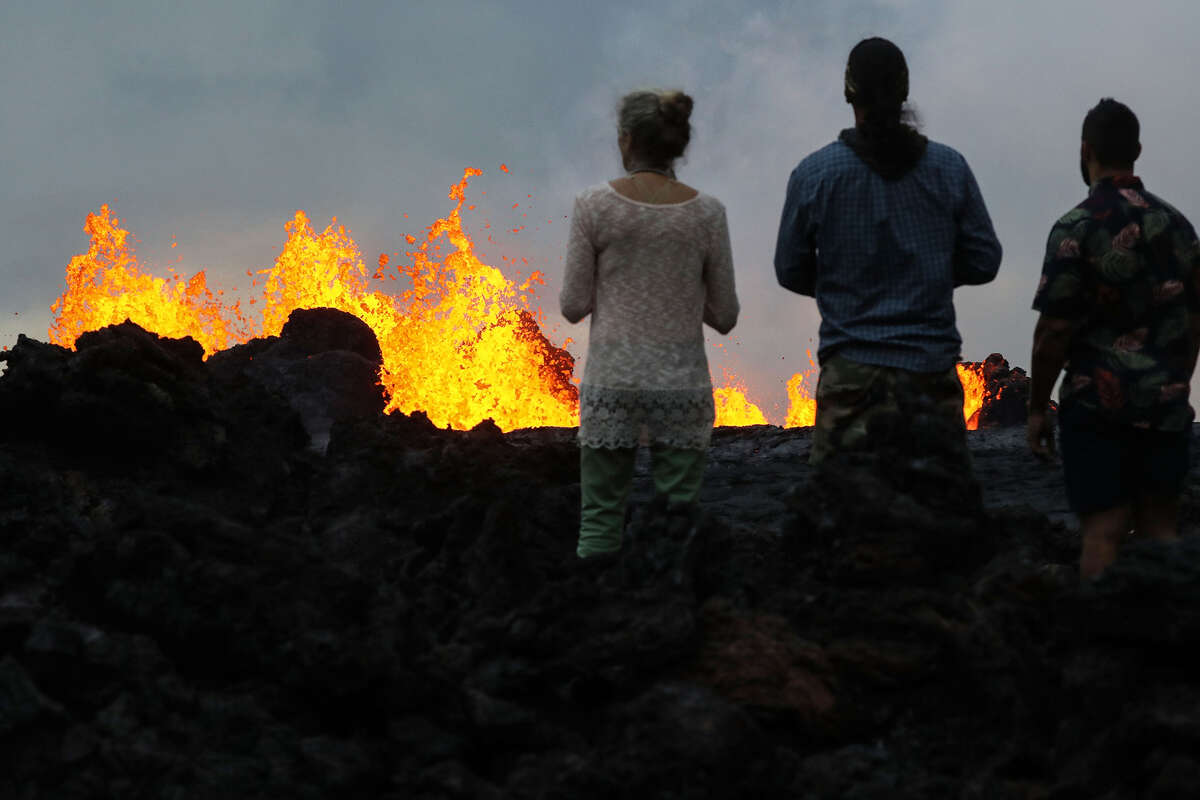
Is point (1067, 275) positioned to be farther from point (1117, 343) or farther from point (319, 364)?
Answer: point (319, 364)

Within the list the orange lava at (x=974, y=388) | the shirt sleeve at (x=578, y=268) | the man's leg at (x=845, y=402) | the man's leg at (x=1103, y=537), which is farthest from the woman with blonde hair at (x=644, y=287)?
the orange lava at (x=974, y=388)

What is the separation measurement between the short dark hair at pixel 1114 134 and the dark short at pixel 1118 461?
3.22 ft

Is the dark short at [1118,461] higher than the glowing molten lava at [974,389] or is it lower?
lower

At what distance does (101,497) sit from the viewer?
8.23 meters

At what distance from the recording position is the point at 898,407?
4.70m

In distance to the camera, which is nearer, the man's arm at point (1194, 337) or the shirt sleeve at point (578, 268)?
the man's arm at point (1194, 337)

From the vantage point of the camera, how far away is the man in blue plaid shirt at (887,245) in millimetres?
4605

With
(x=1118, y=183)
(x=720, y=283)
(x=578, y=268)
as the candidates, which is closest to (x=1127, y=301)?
(x=1118, y=183)

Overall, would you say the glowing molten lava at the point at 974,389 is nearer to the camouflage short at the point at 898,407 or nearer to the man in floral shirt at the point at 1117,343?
the man in floral shirt at the point at 1117,343

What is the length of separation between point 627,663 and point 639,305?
5.35 ft

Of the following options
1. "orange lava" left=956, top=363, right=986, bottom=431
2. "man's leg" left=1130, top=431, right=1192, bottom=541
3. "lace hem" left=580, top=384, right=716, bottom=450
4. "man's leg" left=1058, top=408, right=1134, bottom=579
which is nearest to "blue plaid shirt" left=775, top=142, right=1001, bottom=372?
"man's leg" left=1058, top=408, right=1134, bottom=579

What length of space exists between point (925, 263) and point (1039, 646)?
58.6 inches

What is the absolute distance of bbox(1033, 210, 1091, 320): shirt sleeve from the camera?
455 centimetres

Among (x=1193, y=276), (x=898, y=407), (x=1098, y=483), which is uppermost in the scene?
(x=1193, y=276)
